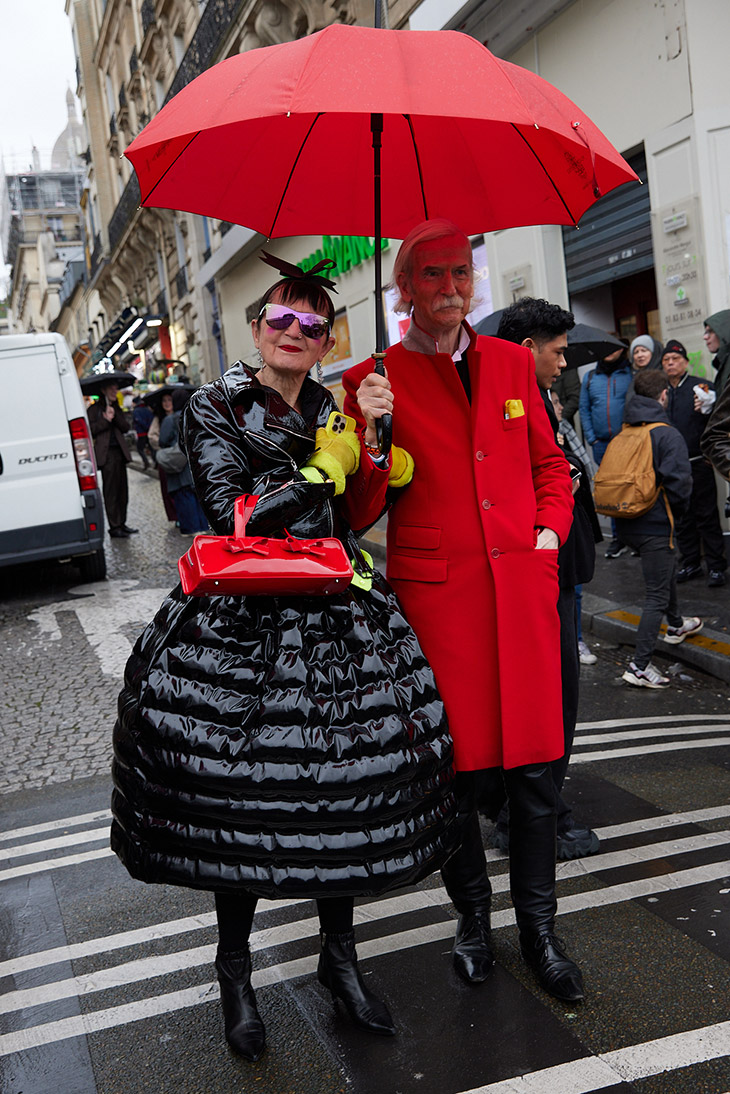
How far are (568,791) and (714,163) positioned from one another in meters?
6.47

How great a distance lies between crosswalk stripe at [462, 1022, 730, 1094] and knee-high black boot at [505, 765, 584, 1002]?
0.35 m

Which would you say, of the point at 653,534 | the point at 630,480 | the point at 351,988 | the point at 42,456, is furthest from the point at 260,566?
the point at 42,456

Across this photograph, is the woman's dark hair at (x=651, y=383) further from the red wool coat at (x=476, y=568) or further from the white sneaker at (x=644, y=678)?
the red wool coat at (x=476, y=568)

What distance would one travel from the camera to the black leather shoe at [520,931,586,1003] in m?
2.64

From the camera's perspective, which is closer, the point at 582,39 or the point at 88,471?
the point at 88,471

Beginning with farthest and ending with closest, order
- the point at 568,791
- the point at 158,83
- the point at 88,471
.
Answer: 1. the point at 158,83
2. the point at 88,471
3. the point at 568,791

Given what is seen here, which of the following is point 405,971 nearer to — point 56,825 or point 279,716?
point 279,716

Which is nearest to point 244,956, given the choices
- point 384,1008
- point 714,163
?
point 384,1008

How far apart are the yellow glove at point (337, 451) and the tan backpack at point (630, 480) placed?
318 cm

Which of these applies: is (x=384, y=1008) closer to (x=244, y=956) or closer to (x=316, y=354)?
(x=244, y=956)

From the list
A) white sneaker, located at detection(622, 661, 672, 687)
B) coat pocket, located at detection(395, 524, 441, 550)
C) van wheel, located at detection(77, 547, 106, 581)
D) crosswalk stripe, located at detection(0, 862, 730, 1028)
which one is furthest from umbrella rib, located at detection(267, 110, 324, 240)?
van wheel, located at detection(77, 547, 106, 581)

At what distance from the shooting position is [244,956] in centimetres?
253

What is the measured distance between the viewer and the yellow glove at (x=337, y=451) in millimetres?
2412

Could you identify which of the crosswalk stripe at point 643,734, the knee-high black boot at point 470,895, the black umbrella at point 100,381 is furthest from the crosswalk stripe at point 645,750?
the black umbrella at point 100,381
